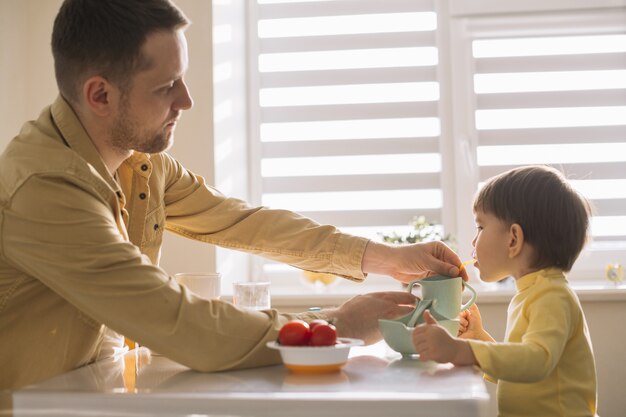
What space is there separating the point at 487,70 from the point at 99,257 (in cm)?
239

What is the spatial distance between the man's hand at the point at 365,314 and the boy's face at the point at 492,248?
0.26m

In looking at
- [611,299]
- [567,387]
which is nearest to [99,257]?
[567,387]

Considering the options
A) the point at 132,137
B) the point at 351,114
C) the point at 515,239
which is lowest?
the point at 515,239

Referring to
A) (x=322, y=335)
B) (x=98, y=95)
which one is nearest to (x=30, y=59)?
(x=98, y=95)

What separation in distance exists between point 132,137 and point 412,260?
2.27ft

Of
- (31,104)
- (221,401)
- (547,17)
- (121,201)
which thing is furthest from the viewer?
(547,17)

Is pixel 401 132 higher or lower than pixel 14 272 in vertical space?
higher

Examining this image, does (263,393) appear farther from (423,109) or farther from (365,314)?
(423,109)

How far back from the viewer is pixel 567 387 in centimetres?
155

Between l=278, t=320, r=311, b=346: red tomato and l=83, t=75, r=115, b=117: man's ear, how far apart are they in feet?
2.08

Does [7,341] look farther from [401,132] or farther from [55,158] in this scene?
[401,132]

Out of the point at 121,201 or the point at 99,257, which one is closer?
the point at 99,257

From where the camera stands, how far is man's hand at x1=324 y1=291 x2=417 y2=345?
1.56 meters

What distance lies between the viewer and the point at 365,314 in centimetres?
157
